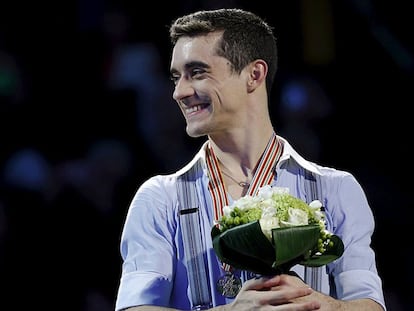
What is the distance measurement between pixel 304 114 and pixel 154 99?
0.88 meters

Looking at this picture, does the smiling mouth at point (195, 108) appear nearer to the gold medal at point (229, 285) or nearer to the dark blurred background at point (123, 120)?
the gold medal at point (229, 285)

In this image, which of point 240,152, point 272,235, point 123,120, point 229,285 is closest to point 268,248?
point 272,235

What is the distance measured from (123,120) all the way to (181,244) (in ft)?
7.08

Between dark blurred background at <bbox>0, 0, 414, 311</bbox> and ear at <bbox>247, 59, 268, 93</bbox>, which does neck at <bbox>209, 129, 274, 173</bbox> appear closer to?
ear at <bbox>247, 59, 268, 93</bbox>

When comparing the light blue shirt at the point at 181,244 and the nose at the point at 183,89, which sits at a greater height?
the nose at the point at 183,89

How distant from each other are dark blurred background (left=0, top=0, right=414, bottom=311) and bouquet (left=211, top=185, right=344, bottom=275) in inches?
82.3

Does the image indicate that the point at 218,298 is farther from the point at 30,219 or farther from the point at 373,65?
the point at 373,65

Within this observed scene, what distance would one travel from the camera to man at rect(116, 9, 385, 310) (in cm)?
312

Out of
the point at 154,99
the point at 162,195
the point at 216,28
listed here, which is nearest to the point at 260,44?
the point at 216,28

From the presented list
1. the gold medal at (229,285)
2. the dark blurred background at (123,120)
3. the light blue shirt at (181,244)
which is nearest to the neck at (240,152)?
the light blue shirt at (181,244)

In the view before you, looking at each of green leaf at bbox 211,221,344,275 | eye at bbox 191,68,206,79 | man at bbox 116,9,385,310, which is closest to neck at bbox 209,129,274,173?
man at bbox 116,9,385,310

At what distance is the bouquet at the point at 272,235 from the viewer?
8.95 ft

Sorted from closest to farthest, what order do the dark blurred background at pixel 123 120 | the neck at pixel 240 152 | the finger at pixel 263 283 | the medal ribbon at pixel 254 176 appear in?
the finger at pixel 263 283 < the medal ribbon at pixel 254 176 < the neck at pixel 240 152 < the dark blurred background at pixel 123 120

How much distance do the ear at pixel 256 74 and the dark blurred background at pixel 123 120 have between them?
172 centimetres
